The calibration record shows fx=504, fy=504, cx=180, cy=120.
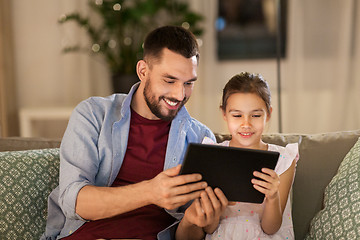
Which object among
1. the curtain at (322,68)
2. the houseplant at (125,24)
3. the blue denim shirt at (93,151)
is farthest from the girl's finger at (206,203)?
the curtain at (322,68)

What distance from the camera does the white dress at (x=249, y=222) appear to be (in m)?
1.64

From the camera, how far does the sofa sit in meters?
1.73

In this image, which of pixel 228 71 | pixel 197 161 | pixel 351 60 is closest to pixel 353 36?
pixel 351 60

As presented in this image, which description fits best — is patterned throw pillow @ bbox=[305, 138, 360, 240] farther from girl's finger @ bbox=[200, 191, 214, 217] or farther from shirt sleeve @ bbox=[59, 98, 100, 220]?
shirt sleeve @ bbox=[59, 98, 100, 220]

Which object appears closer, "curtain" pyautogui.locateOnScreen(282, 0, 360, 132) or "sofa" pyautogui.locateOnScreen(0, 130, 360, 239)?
"sofa" pyautogui.locateOnScreen(0, 130, 360, 239)

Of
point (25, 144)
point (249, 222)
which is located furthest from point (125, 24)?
point (249, 222)

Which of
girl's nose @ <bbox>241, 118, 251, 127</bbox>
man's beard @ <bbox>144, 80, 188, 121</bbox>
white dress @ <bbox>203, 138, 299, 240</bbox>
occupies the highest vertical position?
man's beard @ <bbox>144, 80, 188, 121</bbox>

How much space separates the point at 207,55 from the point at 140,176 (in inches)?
99.6

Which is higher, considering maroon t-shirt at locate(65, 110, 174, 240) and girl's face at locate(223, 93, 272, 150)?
girl's face at locate(223, 93, 272, 150)

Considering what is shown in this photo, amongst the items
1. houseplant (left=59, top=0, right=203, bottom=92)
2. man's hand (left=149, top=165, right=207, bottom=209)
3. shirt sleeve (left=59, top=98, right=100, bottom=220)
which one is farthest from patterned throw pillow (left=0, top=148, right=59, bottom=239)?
houseplant (left=59, top=0, right=203, bottom=92)

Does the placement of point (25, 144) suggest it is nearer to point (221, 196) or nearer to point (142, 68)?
point (142, 68)

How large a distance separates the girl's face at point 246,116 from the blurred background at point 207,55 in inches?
85.8

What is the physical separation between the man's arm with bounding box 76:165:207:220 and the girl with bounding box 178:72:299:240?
107 mm

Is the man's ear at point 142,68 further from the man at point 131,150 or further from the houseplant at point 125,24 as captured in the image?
the houseplant at point 125,24
